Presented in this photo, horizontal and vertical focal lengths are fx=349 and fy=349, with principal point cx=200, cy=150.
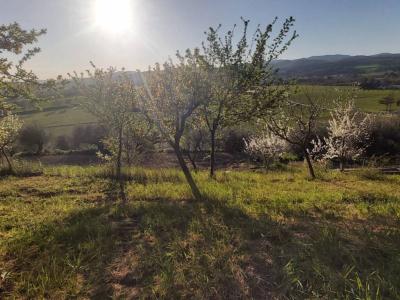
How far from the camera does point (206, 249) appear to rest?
25.2 ft

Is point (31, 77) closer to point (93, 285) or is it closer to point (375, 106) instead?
point (93, 285)

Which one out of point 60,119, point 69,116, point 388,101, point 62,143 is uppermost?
point 69,116

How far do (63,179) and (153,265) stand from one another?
51.8ft

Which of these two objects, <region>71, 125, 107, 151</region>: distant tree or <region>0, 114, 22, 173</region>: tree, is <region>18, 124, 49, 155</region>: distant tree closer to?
<region>71, 125, 107, 151</region>: distant tree

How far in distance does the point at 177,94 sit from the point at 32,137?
58.0 meters

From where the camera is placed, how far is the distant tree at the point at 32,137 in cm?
6438

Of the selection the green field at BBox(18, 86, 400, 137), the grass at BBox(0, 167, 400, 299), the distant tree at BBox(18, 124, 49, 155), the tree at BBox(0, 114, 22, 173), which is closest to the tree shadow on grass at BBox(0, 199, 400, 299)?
the grass at BBox(0, 167, 400, 299)

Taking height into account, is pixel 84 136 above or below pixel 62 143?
above

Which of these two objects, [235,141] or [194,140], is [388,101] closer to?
[235,141]

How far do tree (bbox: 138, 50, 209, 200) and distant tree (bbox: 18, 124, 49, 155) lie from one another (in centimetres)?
5449

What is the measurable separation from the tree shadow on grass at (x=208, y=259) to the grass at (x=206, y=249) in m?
0.02

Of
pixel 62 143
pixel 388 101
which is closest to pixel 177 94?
pixel 62 143

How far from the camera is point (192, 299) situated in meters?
5.83

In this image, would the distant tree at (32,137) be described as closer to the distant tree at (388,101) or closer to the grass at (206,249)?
the grass at (206,249)
